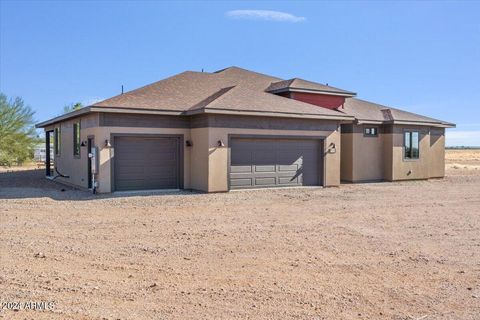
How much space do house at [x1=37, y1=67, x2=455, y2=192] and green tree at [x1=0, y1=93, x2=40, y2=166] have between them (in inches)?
569

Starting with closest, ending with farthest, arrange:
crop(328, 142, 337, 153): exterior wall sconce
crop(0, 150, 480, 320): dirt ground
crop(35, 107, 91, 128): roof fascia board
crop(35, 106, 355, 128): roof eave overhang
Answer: crop(0, 150, 480, 320): dirt ground
crop(35, 106, 355, 128): roof eave overhang
crop(35, 107, 91, 128): roof fascia board
crop(328, 142, 337, 153): exterior wall sconce

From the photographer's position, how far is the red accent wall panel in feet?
66.3

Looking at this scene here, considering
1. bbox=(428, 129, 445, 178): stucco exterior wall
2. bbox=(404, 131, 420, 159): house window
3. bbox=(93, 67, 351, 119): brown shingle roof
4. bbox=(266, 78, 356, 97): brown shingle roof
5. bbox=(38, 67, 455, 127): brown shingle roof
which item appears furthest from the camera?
bbox=(428, 129, 445, 178): stucco exterior wall

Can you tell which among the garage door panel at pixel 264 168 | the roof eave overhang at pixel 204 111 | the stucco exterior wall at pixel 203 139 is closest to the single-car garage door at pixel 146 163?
the stucco exterior wall at pixel 203 139

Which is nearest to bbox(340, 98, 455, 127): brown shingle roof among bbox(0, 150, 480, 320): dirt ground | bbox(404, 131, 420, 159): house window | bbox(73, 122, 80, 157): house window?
bbox(404, 131, 420, 159): house window

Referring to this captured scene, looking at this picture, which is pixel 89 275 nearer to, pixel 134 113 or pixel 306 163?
pixel 134 113

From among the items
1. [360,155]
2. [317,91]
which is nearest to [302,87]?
[317,91]

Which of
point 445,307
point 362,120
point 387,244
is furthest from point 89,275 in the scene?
point 362,120

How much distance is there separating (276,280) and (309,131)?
12.4 m

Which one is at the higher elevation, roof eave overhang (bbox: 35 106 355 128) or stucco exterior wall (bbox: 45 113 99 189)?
roof eave overhang (bbox: 35 106 355 128)

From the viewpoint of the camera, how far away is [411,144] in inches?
888

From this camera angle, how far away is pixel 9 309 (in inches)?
180

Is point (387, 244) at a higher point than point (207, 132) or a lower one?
lower

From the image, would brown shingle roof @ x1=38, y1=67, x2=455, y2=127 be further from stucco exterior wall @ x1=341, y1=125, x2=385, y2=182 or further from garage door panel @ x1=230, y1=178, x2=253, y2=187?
garage door panel @ x1=230, y1=178, x2=253, y2=187
